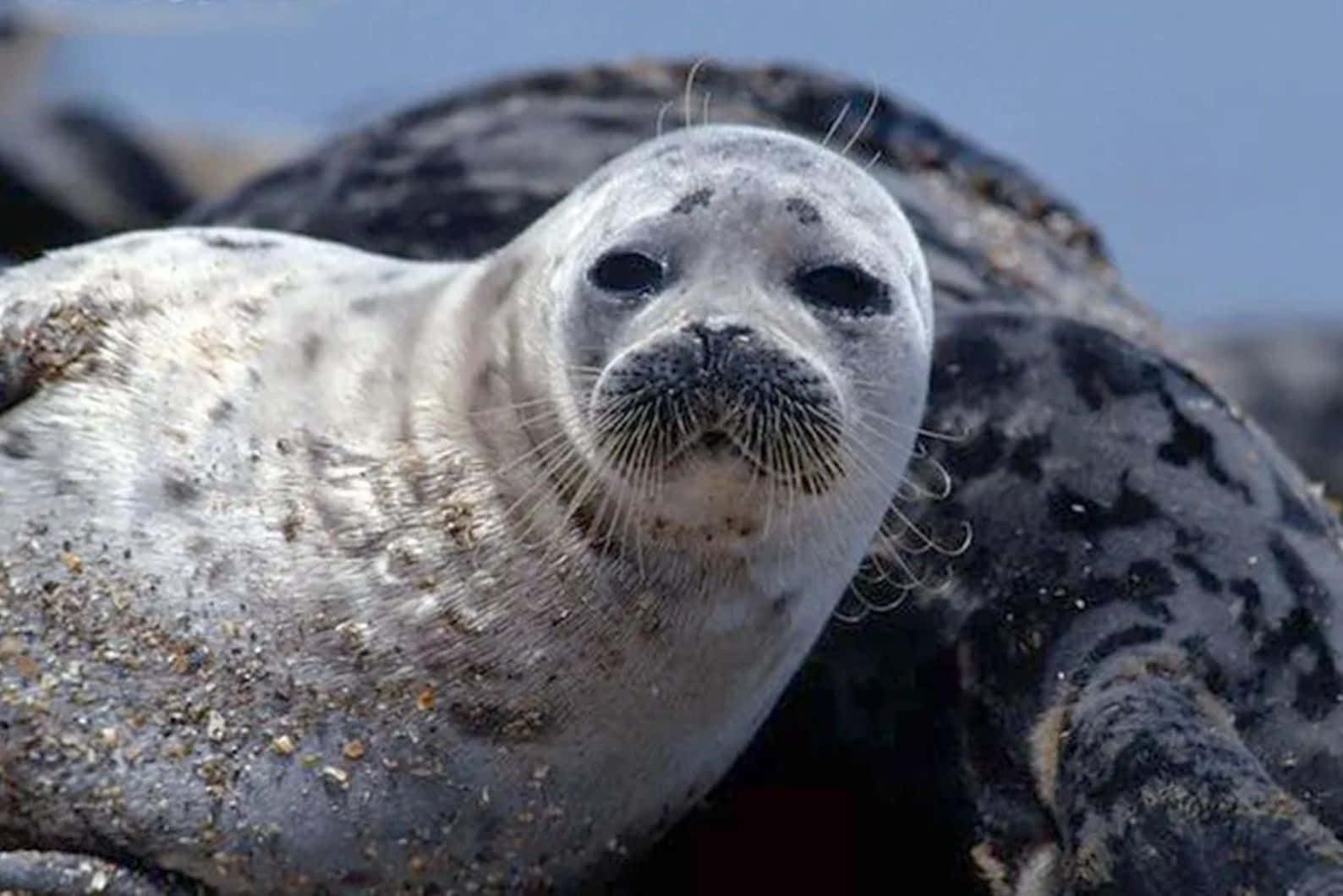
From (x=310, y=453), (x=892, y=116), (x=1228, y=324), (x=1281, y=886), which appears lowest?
(x=1281, y=886)

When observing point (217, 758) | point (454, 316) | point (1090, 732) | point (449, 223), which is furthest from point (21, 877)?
point (449, 223)

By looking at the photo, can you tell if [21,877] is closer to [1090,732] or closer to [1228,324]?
[1090,732]

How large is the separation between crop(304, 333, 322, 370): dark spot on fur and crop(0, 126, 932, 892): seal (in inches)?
1.5

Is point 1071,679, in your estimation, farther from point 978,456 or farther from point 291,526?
point 291,526

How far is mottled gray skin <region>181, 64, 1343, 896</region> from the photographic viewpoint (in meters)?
3.86

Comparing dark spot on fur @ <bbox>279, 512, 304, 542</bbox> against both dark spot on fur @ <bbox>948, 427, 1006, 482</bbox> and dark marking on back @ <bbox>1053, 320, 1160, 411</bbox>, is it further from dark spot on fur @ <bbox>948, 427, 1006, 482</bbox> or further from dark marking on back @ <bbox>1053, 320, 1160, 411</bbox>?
dark marking on back @ <bbox>1053, 320, 1160, 411</bbox>

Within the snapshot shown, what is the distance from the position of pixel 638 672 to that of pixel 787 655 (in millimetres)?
246

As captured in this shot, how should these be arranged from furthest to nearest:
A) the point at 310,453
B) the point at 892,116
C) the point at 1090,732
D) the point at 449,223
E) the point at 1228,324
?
1. the point at 1228,324
2. the point at 892,116
3. the point at 449,223
4. the point at 1090,732
5. the point at 310,453

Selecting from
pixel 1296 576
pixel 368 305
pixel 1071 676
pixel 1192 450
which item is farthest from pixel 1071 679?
pixel 368 305

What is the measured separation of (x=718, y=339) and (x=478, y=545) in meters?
0.46

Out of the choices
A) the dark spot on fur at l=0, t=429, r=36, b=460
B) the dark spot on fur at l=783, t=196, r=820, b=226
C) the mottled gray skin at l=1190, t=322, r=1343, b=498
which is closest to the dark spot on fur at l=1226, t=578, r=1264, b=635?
the dark spot on fur at l=783, t=196, r=820, b=226

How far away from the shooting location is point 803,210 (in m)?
3.70

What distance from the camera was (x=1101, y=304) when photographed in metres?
5.66

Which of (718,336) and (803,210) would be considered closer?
(718,336)
